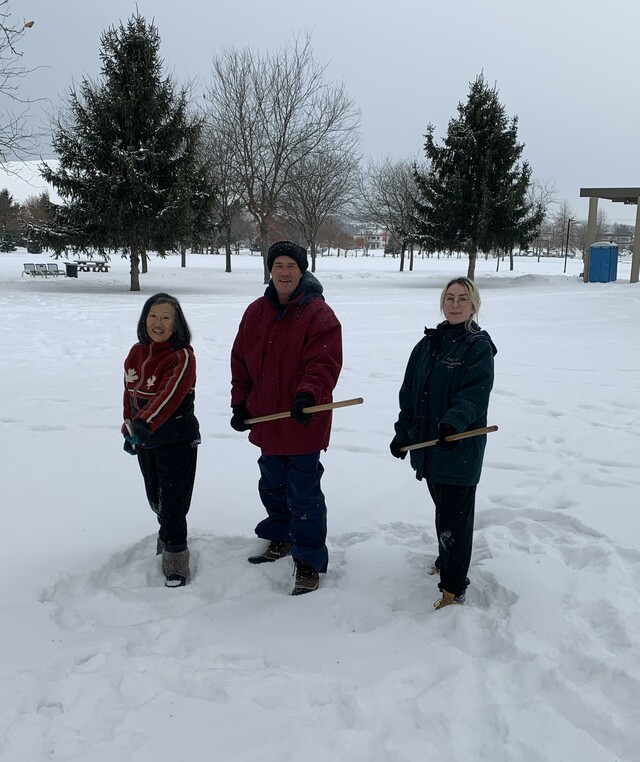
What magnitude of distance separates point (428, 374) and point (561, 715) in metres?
1.51

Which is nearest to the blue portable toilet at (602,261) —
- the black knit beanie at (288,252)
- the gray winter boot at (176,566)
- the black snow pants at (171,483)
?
the black knit beanie at (288,252)

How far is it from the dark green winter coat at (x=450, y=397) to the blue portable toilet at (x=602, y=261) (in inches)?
924

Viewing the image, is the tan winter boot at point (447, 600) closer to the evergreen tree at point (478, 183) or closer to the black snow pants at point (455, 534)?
the black snow pants at point (455, 534)

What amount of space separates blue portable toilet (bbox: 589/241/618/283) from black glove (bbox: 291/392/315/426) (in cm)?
2387

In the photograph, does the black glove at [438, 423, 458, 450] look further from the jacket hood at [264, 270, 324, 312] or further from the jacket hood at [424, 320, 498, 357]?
the jacket hood at [264, 270, 324, 312]

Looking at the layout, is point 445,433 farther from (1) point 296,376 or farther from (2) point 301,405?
(1) point 296,376

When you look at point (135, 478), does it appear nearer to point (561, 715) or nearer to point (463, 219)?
point (561, 715)

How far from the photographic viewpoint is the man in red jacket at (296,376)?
120 inches

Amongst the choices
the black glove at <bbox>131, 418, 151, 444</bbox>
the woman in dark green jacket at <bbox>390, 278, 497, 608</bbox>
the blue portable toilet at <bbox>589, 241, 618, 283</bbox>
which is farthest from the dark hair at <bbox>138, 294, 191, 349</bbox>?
the blue portable toilet at <bbox>589, 241, 618, 283</bbox>

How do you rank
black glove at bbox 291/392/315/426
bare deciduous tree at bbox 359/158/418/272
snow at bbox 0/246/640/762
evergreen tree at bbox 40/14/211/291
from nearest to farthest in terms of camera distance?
1. snow at bbox 0/246/640/762
2. black glove at bbox 291/392/315/426
3. evergreen tree at bbox 40/14/211/291
4. bare deciduous tree at bbox 359/158/418/272

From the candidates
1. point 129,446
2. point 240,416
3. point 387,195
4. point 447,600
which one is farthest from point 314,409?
point 387,195

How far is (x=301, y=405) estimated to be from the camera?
286cm

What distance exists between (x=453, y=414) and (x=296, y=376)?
0.85m

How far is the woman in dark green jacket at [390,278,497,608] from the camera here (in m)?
2.82
